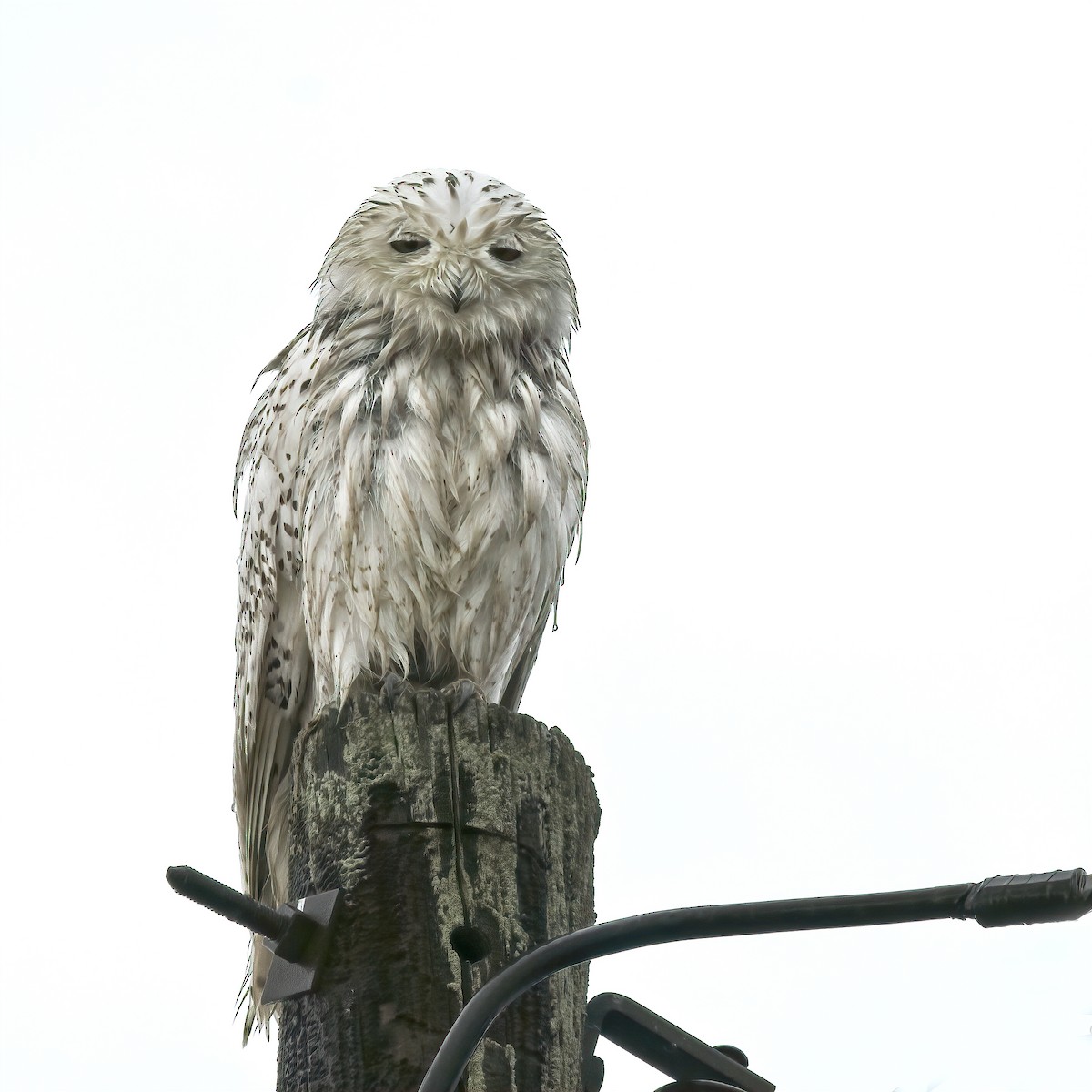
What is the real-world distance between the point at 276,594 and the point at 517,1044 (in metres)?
2.73

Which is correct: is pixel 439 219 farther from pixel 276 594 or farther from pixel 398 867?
pixel 398 867

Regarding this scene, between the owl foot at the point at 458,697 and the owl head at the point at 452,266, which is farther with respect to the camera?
the owl head at the point at 452,266

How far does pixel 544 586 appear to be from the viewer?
4.75 metres

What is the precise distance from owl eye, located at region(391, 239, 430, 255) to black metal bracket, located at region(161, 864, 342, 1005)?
252cm

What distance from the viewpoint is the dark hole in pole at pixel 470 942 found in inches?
105

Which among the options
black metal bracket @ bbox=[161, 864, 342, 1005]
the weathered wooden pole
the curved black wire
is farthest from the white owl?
the curved black wire

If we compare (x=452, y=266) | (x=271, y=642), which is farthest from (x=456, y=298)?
(x=271, y=642)

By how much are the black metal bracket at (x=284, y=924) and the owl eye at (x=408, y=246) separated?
2.52 meters

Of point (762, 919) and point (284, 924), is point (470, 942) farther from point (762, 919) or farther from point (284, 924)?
point (762, 919)

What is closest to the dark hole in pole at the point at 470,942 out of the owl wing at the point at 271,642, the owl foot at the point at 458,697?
the owl foot at the point at 458,697

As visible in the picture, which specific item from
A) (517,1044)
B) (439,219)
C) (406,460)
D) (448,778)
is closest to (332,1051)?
(517,1044)

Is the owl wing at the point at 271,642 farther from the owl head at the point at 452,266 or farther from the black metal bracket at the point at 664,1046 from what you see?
the black metal bracket at the point at 664,1046

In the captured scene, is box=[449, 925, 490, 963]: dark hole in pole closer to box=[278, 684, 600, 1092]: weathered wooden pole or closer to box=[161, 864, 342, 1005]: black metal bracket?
box=[278, 684, 600, 1092]: weathered wooden pole

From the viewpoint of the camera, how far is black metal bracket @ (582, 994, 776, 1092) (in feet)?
7.90
